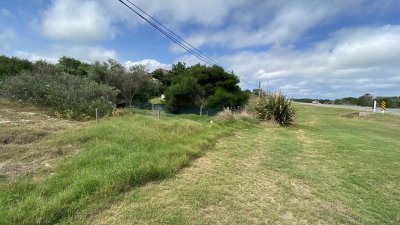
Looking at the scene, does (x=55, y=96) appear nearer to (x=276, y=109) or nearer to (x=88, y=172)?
(x=88, y=172)

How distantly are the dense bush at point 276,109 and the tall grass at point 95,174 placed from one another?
9.46 m

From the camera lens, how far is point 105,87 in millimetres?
18453

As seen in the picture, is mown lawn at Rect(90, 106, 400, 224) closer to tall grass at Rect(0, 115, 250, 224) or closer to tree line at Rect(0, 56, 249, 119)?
tall grass at Rect(0, 115, 250, 224)

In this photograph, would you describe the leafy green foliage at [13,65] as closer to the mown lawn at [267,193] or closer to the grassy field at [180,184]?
the grassy field at [180,184]

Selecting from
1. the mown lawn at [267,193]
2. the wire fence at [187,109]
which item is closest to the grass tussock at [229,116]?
the mown lawn at [267,193]

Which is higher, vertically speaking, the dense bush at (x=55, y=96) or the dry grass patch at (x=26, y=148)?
the dense bush at (x=55, y=96)

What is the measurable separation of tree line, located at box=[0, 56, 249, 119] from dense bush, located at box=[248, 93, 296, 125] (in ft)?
27.1

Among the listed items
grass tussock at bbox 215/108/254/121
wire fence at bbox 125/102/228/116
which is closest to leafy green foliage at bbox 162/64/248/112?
wire fence at bbox 125/102/228/116

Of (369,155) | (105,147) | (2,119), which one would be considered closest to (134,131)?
(105,147)

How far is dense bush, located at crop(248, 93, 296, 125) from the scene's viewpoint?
645 inches

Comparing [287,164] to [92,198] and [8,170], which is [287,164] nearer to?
[92,198]

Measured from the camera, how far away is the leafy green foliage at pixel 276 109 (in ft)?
53.8

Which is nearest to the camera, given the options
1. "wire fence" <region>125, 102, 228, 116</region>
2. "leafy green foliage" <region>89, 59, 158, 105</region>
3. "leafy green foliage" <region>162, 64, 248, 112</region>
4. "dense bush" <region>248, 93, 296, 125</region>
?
"dense bush" <region>248, 93, 296, 125</region>

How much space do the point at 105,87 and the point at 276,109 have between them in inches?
406
